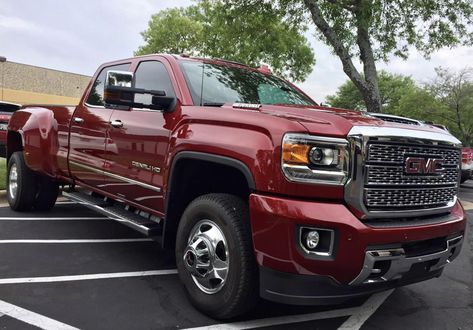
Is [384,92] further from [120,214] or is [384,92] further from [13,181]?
[120,214]

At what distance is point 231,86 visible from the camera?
431cm

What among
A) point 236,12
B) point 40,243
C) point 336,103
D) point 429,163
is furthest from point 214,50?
point 336,103

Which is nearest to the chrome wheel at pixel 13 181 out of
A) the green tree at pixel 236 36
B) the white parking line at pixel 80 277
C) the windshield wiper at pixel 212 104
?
the white parking line at pixel 80 277

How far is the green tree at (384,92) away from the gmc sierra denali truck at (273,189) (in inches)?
1959

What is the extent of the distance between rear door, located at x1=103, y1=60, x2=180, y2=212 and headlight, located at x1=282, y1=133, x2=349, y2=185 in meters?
1.31

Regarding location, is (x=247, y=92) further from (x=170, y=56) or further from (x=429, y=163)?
(x=429, y=163)

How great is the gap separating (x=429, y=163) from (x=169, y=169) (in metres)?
1.91

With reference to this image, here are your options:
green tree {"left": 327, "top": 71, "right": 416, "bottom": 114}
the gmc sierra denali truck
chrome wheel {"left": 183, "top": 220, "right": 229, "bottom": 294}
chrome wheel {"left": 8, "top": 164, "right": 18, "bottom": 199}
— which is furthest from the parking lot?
green tree {"left": 327, "top": 71, "right": 416, "bottom": 114}

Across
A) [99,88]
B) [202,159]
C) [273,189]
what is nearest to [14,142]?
[99,88]

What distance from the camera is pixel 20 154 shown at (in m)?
6.64

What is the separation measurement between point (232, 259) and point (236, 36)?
13918mm

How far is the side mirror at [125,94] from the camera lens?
374cm

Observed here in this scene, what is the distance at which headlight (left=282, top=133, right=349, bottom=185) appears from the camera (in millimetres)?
2861

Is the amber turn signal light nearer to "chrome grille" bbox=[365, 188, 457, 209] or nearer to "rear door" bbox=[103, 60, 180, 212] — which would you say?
"chrome grille" bbox=[365, 188, 457, 209]
